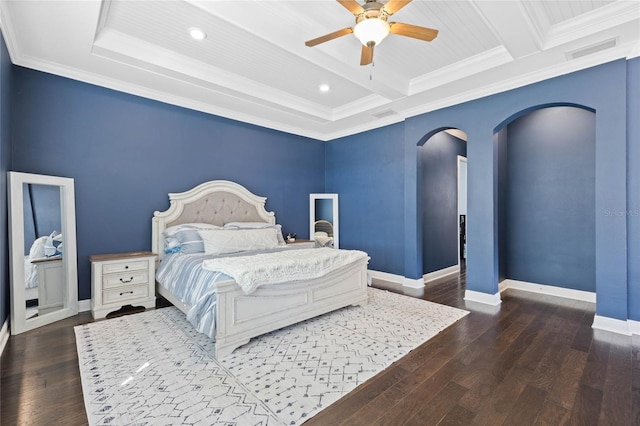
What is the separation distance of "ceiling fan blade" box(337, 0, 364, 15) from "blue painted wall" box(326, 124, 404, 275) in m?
3.11

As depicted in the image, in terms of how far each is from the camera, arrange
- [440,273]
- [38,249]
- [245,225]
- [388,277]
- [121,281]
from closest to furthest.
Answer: [38,249]
[121,281]
[245,225]
[388,277]
[440,273]

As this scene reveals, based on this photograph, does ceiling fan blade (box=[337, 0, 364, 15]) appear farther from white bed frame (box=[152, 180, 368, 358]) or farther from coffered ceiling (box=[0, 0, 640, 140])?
white bed frame (box=[152, 180, 368, 358])

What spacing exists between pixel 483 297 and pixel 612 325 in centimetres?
128

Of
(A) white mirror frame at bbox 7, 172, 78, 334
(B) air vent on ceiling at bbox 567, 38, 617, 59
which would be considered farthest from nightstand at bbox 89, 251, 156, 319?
(B) air vent on ceiling at bbox 567, 38, 617, 59

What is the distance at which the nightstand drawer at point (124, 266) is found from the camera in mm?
3500

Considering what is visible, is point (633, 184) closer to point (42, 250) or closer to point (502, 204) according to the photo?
point (502, 204)

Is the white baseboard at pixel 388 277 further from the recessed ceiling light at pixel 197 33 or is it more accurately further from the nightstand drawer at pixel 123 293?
the recessed ceiling light at pixel 197 33

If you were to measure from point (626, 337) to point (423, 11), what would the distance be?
3.77m

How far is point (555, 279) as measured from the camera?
4484 mm

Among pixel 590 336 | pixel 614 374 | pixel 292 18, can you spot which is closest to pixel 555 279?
pixel 590 336

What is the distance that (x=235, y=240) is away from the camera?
4.21 metres

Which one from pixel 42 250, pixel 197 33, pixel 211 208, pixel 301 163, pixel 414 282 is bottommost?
pixel 414 282

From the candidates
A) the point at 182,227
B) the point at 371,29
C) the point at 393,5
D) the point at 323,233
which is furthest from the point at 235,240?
the point at 393,5

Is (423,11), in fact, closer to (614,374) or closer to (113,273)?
(614,374)
